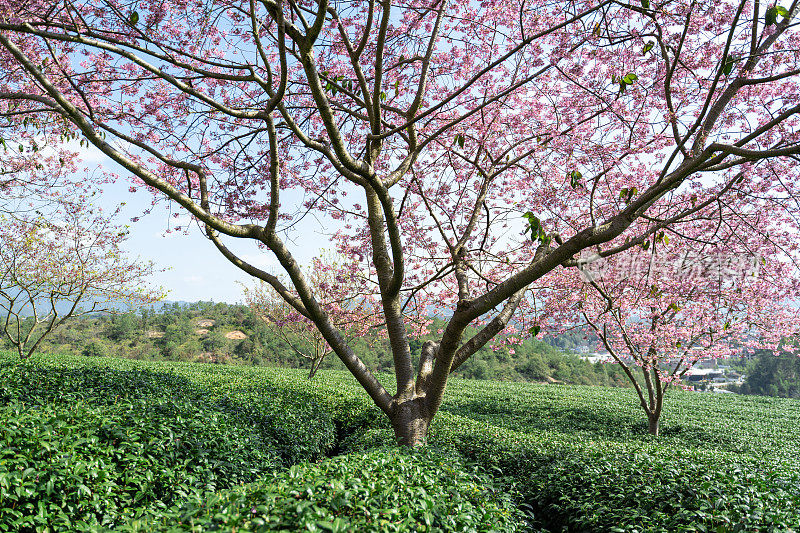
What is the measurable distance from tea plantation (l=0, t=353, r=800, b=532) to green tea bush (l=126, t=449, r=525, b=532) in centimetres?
1

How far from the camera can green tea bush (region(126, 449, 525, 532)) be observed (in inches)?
84.4

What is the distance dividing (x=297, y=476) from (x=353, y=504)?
0.50 meters

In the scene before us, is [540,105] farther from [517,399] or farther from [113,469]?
[517,399]

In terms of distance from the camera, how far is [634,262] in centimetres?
753

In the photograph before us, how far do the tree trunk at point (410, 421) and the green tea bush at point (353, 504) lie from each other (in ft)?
4.19

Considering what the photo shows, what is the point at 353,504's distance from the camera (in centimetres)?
256

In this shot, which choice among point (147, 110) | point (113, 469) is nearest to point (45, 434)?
point (113, 469)

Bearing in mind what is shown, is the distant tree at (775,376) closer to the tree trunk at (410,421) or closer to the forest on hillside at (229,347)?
the forest on hillside at (229,347)

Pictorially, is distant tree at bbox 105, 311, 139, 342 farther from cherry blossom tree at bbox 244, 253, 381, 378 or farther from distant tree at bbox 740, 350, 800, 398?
distant tree at bbox 740, 350, 800, 398

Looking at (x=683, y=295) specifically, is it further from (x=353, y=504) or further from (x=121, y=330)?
(x=121, y=330)

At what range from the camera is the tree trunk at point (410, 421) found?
204 inches

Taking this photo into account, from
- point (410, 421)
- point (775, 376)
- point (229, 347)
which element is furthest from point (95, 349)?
point (775, 376)

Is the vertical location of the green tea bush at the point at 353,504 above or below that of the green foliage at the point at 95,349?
above

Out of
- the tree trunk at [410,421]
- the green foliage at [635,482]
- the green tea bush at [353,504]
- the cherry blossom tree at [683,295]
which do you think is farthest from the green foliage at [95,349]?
the green tea bush at [353,504]
